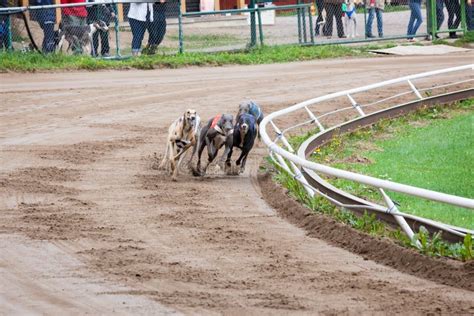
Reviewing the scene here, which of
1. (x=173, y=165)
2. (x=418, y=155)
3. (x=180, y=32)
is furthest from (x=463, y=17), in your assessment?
(x=173, y=165)

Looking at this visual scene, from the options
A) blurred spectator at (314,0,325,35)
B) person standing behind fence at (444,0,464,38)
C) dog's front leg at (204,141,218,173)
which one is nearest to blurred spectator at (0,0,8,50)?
blurred spectator at (314,0,325,35)

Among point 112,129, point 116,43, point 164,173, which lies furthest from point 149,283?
point 116,43

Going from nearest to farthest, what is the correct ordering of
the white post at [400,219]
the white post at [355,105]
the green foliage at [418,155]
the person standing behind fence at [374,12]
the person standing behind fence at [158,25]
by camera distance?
the white post at [400,219], the green foliage at [418,155], the white post at [355,105], the person standing behind fence at [158,25], the person standing behind fence at [374,12]

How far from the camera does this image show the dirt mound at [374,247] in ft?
29.1

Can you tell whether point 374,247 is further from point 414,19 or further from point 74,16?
point 414,19

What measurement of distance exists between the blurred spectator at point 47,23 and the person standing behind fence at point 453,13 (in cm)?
901

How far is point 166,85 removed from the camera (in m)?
22.0

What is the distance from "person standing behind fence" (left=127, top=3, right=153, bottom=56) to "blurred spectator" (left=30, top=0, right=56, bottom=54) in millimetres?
1516

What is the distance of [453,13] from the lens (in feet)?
90.3

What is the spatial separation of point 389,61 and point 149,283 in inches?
663

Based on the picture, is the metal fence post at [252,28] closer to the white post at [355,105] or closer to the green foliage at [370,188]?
the green foliage at [370,188]

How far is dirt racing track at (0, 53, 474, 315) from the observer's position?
830 centimetres

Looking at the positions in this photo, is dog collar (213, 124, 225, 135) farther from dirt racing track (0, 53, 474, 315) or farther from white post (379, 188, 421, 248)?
white post (379, 188, 421, 248)

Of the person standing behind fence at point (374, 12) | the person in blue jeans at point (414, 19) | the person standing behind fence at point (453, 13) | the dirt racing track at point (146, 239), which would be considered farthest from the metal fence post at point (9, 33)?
the person standing behind fence at point (453, 13)
